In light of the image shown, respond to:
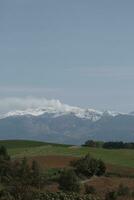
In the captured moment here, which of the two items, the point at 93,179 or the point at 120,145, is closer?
the point at 93,179

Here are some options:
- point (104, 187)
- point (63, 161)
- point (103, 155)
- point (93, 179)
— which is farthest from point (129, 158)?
point (104, 187)

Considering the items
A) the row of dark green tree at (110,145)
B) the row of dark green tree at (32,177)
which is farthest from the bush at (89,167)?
the row of dark green tree at (110,145)

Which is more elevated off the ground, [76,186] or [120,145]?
[120,145]

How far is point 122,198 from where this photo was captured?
4450 cm

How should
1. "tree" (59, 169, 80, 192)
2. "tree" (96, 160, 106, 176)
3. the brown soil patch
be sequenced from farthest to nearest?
the brown soil patch < "tree" (96, 160, 106, 176) < "tree" (59, 169, 80, 192)

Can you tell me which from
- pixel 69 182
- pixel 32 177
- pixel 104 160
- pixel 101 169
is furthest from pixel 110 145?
pixel 32 177

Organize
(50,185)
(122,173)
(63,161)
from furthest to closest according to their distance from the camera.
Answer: (63,161) < (122,173) < (50,185)

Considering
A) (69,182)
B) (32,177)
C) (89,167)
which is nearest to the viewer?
(32,177)

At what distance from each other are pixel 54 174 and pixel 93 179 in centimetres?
475

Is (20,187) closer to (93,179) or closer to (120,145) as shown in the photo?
(93,179)

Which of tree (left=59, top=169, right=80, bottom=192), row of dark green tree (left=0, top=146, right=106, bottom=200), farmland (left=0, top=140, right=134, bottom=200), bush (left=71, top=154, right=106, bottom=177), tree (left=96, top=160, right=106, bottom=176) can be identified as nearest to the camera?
row of dark green tree (left=0, top=146, right=106, bottom=200)

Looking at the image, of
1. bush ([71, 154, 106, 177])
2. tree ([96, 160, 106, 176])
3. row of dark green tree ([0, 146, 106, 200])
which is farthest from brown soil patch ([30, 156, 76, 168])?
tree ([96, 160, 106, 176])

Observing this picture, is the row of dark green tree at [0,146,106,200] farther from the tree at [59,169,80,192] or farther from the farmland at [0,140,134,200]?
the farmland at [0,140,134,200]

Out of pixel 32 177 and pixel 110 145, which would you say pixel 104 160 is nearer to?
pixel 32 177
